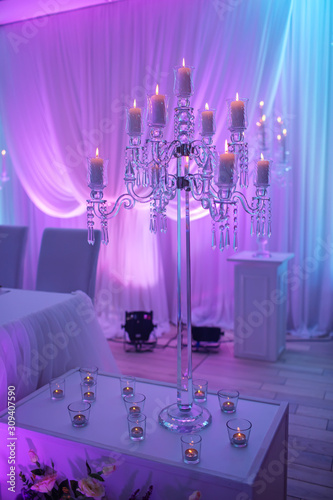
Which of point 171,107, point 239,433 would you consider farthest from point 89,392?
point 171,107

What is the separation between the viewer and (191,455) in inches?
47.2

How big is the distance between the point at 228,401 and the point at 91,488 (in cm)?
49

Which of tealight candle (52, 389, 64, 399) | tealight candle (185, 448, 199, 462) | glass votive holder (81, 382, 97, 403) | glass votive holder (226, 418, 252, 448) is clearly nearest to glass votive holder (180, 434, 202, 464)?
tealight candle (185, 448, 199, 462)

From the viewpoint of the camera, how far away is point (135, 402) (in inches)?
56.7

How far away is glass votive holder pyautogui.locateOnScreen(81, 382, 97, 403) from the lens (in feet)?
5.21

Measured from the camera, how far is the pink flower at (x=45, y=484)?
48.8 inches

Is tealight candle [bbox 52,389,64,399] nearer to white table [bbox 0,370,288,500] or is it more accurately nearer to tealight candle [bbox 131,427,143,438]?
white table [bbox 0,370,288,500]

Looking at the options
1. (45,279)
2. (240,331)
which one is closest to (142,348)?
(240,331)

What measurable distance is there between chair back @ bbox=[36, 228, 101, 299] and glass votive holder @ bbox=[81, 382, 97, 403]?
1.16 metres

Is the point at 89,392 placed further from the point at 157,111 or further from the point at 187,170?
the point at 157,111

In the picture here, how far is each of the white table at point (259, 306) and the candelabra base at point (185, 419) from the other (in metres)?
1.70

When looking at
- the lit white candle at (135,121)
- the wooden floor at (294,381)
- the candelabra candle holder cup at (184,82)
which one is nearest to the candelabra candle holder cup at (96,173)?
the lit white candle at (135,121)

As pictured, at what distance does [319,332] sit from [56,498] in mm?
2715

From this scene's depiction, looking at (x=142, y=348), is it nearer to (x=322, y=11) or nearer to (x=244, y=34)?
(x=244, y=34)
